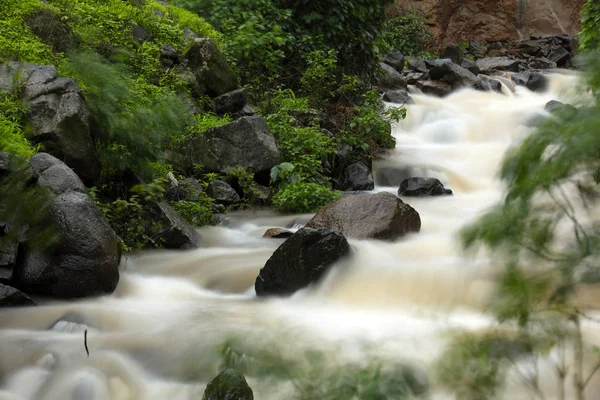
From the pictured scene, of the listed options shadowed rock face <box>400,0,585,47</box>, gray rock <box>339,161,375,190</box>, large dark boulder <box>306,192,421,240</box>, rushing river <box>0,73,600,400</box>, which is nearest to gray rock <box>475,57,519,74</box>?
shadowed rock face <box>400,0,585,47</box>

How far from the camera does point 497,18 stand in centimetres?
2333

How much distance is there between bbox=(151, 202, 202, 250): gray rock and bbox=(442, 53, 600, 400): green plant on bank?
13.9 ft

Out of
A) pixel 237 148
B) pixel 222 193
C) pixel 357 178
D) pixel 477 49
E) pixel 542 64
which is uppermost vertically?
pixel 237 148

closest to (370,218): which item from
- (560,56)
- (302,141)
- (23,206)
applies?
(302,141)

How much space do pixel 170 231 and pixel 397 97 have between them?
28.2 feet

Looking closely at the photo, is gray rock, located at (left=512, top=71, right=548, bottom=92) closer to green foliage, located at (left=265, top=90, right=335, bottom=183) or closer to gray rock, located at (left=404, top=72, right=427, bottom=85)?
gray rock, located at (left=404, top=72, right=427, bottom=85)

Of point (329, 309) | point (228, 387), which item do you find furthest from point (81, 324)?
A: point (228, 387)

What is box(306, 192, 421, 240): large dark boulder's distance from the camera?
5.94 metres

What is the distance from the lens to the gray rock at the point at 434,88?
1494cm

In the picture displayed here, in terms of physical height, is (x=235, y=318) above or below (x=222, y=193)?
above

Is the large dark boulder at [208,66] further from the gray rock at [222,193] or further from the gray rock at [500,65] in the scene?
the gray rock at [500,65]

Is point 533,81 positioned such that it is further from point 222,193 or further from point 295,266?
point 295,266

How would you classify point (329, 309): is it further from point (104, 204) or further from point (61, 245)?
point (104, 204)

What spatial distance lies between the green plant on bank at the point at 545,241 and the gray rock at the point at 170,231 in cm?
423
